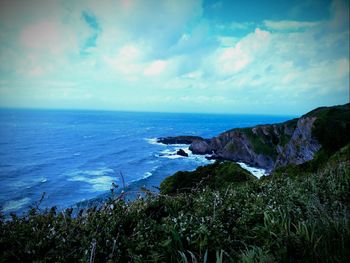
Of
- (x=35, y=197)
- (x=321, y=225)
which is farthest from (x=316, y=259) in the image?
(x=35, y=197)

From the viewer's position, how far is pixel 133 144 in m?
65.8

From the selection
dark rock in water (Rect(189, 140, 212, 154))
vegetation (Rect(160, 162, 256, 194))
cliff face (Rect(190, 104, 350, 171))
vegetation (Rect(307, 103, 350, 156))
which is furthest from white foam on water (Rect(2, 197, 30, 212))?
dark rock in water (Rect(189, 140, 212, 154))

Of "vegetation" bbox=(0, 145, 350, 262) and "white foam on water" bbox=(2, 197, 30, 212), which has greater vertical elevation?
"vegetation" bbox=(0, 145, 350, 262)

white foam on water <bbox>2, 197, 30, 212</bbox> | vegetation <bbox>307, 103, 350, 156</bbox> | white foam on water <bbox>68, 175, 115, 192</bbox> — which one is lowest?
white foam on water <bbox>68, 175, 115, 192</bbox>

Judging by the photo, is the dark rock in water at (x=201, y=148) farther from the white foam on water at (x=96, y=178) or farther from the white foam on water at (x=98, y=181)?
→ the white foam on water at (x=98, y=181)

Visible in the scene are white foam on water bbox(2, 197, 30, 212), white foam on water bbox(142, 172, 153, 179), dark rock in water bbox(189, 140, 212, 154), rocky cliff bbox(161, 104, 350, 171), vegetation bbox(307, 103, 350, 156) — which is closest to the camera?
white foam on water bbox(2, 197, 30, 212)

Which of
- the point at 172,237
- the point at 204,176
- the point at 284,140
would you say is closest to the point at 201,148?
the point at 284,140

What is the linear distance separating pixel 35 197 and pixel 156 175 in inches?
813

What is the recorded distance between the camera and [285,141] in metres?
51.8

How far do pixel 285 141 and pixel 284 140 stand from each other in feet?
2.63

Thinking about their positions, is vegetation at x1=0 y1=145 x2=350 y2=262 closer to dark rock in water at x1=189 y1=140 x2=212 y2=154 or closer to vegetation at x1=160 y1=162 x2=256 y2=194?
vegetation at x1=160 y1=162 x2=256 y2=194

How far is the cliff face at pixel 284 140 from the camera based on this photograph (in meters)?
34.3

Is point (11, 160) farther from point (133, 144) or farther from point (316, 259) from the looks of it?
point (316, 259)

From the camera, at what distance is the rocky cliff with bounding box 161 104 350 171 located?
33938mm
